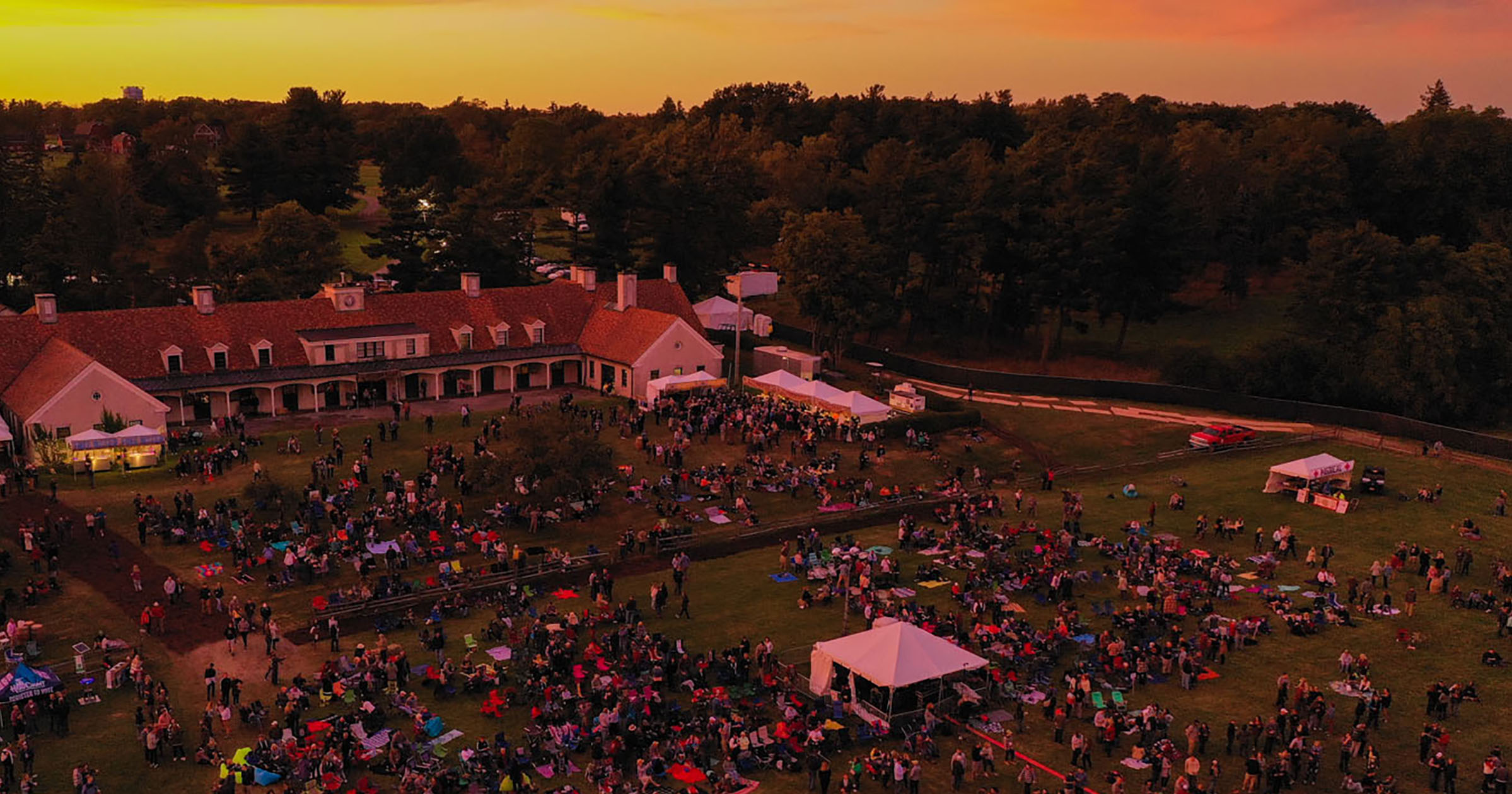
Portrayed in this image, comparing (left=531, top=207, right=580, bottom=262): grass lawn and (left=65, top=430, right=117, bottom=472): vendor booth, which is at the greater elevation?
(left=531, top=207, right=580, bottom=262): grass lawn

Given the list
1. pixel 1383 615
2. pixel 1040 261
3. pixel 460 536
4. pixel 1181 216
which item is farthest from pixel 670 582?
pixel 1181 216

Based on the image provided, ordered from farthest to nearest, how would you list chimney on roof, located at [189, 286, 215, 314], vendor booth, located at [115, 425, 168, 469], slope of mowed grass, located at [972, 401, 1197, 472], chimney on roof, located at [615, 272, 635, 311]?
chimney on roof, located at [615, 272, 635, 311] → slope of mowed grass, located at [972, 401, 1197, 472] → chimney on roof, located at [189, 286, 215, 314] → vendor booth, located at [115, 425, 168, 469]

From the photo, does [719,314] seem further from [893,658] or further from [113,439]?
[893,658]

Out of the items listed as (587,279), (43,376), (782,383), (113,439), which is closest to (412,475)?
(113,439)

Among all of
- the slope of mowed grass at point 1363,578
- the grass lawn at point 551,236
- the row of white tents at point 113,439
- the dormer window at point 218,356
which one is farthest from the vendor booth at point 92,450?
the grass lawn at point 551,236

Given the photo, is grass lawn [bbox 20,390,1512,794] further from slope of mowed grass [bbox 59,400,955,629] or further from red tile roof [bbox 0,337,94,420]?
red tile roof [bbox 0,337,94,420]

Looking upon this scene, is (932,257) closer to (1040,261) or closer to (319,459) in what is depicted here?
(1040,261)

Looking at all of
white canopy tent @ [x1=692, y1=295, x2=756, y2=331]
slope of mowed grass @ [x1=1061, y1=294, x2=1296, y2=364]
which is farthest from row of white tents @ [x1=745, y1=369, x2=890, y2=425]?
slope of mowed grass @ [x1=1061, y1=294, x2=1296, y2=364]

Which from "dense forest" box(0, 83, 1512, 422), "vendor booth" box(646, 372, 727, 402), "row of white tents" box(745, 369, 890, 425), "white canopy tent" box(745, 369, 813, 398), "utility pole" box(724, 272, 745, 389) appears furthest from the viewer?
"dense forest" box(0, 83, 1512, 422)
